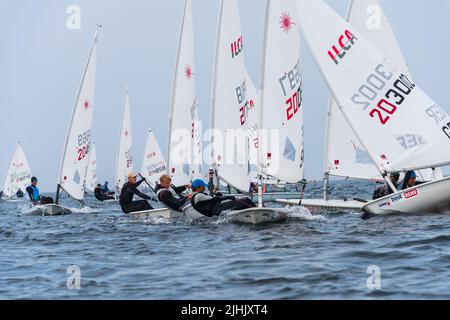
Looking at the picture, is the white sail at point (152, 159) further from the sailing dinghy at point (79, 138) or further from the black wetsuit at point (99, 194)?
the sailing dinghy at point (79, 138)

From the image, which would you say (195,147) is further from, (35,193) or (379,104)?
(379,104)

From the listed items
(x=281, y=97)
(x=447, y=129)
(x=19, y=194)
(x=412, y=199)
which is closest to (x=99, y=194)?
(x=19, y=194)

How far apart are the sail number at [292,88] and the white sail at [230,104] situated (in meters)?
3.62

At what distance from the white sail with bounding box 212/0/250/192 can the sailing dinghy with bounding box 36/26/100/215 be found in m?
5.95

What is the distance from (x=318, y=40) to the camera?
53.6 ft

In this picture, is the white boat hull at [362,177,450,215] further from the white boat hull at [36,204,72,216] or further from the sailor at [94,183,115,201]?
the sailor at [94,183,115,201]

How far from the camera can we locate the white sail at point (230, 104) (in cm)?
2064

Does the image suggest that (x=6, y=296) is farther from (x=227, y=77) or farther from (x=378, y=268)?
(x=227, y=77)

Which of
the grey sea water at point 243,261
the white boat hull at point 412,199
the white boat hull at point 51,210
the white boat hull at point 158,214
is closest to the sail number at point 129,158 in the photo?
the white boat hull at point 51,210

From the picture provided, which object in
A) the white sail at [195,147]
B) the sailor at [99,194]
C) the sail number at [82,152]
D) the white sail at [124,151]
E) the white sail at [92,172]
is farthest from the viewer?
the white sail at [92,172]

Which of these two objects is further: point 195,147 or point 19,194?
point 19,194

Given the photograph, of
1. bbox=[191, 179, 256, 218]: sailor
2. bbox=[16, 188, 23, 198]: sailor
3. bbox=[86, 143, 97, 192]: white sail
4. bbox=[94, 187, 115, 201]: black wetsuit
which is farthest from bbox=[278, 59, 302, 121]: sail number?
bbox=[16, 188, 23, 198]: sailor

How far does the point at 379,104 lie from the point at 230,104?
6.27m

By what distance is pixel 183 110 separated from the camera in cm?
2436
